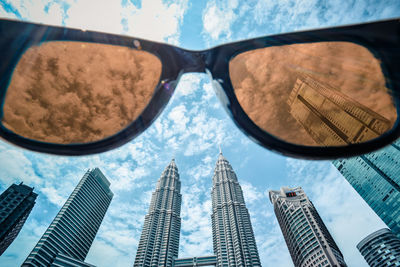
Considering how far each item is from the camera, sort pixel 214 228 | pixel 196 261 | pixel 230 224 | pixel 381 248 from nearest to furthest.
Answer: pixel 196 261 → pixel 381 248 → pixel 230 224 → pixel 214 228

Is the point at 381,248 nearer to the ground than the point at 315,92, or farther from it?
farther from it

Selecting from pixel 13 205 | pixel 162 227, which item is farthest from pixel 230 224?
pixel 13 205

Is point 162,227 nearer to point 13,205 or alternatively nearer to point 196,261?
point 196,261

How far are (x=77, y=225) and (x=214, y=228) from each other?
4104cm

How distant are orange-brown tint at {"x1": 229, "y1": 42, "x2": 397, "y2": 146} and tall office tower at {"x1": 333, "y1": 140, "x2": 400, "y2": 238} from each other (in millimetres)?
49326

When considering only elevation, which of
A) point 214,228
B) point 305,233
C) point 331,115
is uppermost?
point 214,228

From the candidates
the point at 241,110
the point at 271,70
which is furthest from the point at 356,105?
the point at 241,110

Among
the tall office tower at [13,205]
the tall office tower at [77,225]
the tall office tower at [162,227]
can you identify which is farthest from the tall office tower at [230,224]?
the tall office tower at [13,205]

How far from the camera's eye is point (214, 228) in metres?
59.7

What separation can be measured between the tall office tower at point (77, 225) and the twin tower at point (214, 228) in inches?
664

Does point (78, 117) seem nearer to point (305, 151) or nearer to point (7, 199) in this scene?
point (305, 151)

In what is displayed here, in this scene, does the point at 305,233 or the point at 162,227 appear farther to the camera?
the point at 162,227

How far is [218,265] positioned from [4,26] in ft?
193

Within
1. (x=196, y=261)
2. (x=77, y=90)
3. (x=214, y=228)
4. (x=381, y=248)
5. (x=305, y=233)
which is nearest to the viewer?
(x=77, y=90)
